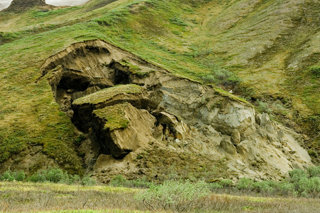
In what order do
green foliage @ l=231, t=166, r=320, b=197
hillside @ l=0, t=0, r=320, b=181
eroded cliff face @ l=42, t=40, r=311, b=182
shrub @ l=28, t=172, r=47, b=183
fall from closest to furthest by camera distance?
shrub @ l=28, t=172, r=47, b=183, green foliage @ l=231, t=166, r=320, b=197, eroded cliff face @ l=42, t=40, r=311, b=182, hillside @ l=0, t=0, r=320, b=181

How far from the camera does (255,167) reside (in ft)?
65.5

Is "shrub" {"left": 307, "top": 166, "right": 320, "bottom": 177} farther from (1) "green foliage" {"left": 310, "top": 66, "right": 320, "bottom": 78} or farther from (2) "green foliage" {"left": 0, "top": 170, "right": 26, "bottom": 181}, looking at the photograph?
(2) "green foliage" {"left": 0, "top": 170, "right": 26, "bottom": 181}

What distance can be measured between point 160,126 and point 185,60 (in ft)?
68.8

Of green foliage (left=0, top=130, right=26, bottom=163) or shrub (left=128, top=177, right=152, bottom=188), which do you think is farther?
green foliage (left=0, top=130, right=26, bottom=163)

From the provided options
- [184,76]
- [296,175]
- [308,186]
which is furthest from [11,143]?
[296,175]

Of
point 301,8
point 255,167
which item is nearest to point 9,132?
point 255,167

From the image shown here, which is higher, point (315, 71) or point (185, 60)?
point (315, 71)

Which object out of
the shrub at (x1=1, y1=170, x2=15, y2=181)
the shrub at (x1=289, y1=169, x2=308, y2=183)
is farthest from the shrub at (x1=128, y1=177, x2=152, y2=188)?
the shrub at (x1=289, y1=169, x2=308, y2=183)

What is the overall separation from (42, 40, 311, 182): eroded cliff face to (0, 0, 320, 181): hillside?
2.33 ft

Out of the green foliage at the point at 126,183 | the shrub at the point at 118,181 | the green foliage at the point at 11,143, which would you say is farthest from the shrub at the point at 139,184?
the green foliage at the point at 11,143

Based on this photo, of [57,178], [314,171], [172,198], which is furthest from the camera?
[314,171]

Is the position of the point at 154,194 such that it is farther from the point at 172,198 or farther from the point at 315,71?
the point at 315,71

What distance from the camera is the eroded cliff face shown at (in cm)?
1823

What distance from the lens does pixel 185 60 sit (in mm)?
39969
